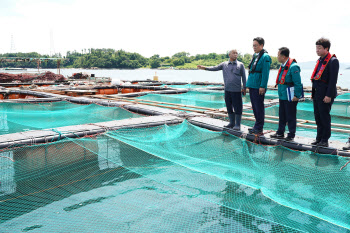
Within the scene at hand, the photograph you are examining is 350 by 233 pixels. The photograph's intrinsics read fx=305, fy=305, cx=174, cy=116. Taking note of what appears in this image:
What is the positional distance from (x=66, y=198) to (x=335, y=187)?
403 centimetres

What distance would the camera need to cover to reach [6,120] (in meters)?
7.91

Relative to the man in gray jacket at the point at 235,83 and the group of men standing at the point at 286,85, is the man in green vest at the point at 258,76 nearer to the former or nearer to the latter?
the group of men standing at the point at 286,85

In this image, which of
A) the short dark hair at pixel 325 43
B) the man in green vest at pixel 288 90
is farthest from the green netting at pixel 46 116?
the short dark hair at pixel 325 43

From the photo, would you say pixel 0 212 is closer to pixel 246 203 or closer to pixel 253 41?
pixel 246 203

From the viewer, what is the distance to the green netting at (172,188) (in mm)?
4137

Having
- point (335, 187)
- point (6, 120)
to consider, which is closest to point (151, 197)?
point (335, 187)

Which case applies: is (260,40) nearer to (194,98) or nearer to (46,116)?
(46,116)

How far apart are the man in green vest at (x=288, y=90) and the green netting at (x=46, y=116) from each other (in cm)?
443

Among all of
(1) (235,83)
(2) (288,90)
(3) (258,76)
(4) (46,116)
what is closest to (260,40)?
(3) (258,76)

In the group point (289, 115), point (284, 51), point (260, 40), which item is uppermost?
point (260, 40)

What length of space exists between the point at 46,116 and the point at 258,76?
562cm

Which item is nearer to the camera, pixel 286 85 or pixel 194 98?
pixel 286 85

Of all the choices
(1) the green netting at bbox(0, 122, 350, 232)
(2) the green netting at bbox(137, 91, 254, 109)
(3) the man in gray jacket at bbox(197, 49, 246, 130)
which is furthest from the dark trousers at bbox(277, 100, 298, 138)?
(2) the green netting at bbox(137, 91, 254, 109)

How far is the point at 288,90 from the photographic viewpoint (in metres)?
5.68
